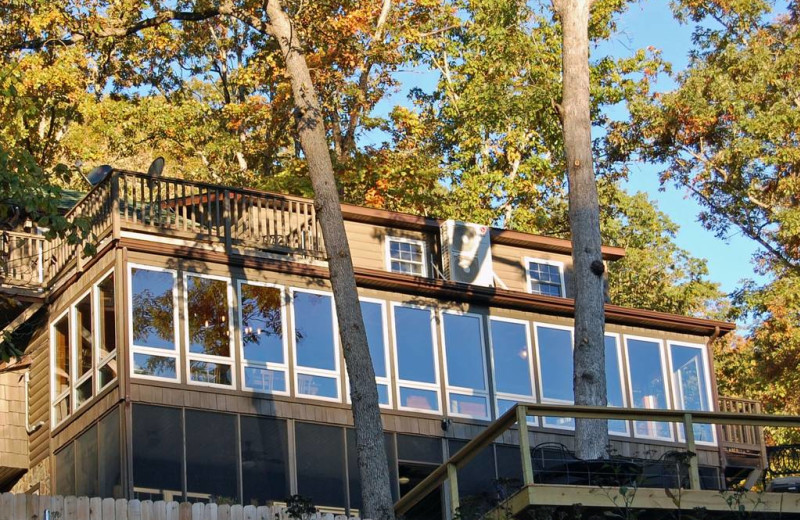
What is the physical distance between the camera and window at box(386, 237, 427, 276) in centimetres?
2381

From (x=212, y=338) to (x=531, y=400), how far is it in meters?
5.78

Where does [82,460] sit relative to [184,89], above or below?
below

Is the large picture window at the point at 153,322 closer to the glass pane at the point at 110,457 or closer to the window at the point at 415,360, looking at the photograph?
the glass pane at the point at 110,457

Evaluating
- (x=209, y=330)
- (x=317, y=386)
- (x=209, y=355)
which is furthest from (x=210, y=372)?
(x=317, y=386)

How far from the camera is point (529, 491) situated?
39.6ft

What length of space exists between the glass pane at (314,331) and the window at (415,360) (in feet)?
3.88

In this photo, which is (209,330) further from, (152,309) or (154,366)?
(154,366)

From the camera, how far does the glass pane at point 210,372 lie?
771 inches

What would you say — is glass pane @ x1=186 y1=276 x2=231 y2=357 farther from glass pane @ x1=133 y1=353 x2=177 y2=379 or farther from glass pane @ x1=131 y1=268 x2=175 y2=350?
glass pane @ x1=133 y1=353 x2=177 y2=379

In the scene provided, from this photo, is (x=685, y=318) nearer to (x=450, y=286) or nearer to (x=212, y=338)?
(x=450, y=286)

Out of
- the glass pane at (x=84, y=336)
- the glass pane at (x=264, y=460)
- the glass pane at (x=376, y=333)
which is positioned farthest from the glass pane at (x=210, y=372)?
the glass pane at (x=376, y=333)

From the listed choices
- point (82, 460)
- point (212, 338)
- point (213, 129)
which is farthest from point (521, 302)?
point (213, 129)

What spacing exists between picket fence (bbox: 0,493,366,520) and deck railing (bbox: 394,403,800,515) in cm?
147

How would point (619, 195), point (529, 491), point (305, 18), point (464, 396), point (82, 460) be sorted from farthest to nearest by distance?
point (619, 195) → point (305, 18) → point (464, 396) → point (82, 460) → point (529, 491)
